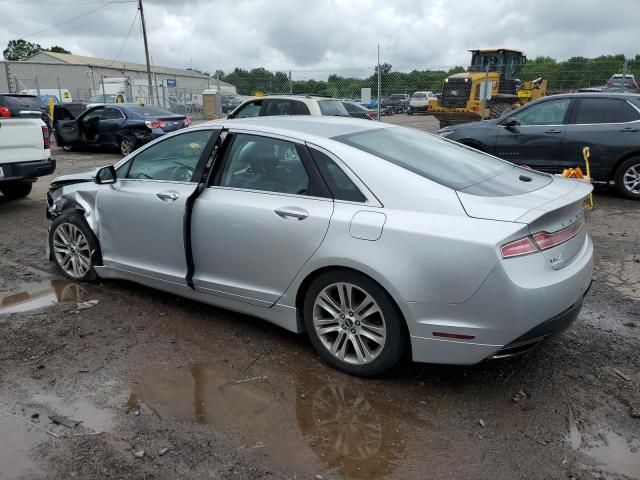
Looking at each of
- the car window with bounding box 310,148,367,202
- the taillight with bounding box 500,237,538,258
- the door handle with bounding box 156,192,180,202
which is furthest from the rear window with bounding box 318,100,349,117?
the taillight with bounding box 500,237,538,258

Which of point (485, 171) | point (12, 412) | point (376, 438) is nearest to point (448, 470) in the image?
point (376, 438)

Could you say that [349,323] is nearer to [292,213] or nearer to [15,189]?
[292,213]

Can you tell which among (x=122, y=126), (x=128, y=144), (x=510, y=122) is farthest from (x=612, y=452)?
(x=122, y=126)

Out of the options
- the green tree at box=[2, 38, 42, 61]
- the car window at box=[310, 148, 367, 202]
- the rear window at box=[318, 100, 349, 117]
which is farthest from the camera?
the green tree at box=[2, 38, 42, 61]

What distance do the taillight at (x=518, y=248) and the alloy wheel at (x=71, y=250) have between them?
11.7 feet

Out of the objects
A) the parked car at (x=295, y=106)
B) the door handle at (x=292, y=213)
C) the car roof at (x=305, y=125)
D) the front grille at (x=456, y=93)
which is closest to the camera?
the door handle at (x=292, y=213)

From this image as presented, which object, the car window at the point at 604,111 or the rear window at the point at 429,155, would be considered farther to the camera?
the car window at the point at 604,111

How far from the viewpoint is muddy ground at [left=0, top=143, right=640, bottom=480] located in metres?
2.62

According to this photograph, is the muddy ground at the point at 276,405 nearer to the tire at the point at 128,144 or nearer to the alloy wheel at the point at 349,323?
the alloy wheel at the point at 349,323

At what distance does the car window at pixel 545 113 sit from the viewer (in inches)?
339

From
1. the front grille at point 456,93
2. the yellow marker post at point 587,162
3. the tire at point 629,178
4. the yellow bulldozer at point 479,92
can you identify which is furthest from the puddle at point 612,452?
the front grille at point 456,93

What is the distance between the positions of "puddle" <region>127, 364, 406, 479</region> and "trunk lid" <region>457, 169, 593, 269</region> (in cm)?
123

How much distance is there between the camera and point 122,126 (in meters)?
14.4

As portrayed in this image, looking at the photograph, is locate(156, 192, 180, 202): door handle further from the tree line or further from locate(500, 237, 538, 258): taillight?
the tree line
